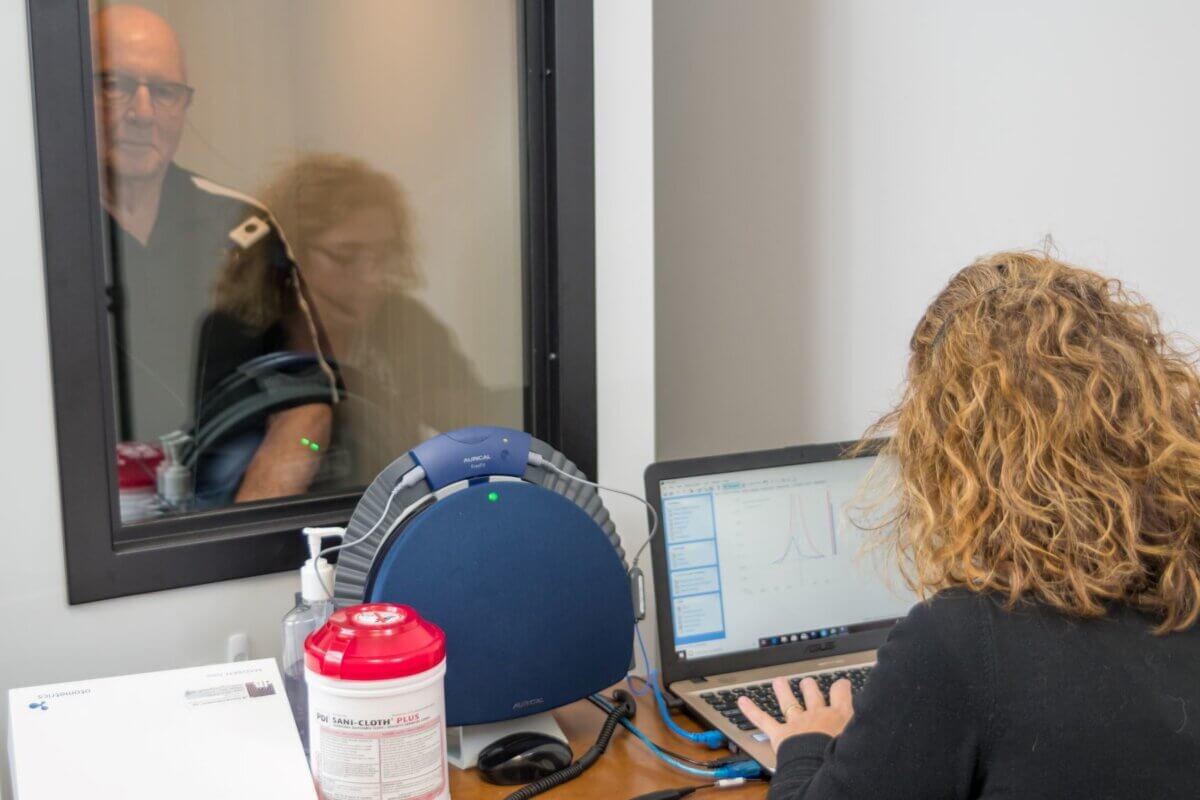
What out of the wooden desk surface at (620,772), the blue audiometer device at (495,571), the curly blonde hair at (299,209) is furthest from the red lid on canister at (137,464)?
the wooden desk surface at (620,772)

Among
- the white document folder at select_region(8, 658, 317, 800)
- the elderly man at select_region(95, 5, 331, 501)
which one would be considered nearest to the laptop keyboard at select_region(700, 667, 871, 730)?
the white document folder at select_region(8, 658, 317, 800)

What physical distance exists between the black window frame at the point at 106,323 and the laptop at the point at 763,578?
0.27m

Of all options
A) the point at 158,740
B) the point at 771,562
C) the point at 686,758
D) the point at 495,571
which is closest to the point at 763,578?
the point at 771,562

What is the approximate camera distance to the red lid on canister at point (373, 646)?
3.28 feet

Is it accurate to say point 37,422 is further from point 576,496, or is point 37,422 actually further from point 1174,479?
point 1174,479

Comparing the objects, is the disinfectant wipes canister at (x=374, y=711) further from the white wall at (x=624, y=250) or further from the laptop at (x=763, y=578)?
the white wall at (x=624, y=250)

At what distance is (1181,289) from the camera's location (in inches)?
56.0

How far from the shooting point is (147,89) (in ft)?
4.35

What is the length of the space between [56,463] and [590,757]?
696 mm

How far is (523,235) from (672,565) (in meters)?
0.58

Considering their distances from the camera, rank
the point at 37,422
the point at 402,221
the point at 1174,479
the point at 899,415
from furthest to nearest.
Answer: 1. the point at 402,221
2. the point at 37,422
3. the point at 899,415
4. the point at 1174,479

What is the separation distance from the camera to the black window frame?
119 cm

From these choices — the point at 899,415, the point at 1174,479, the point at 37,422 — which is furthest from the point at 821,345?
the point at 37,422

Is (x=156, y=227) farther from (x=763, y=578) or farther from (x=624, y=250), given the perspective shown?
(x=763, y=578)
